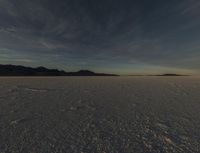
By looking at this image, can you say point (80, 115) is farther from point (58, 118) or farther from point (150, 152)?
point (150, 152)

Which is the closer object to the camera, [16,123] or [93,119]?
[16,123]

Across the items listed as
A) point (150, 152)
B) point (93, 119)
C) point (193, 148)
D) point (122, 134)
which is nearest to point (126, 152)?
point (150, 152)

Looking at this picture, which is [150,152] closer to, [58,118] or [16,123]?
[58,118]

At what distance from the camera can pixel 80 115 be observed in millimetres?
4500

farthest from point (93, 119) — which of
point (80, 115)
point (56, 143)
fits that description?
point (56, 143)

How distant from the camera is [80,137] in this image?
305cm

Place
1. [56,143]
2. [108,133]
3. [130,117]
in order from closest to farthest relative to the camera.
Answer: [56,143] → [108,133] → [130,117]

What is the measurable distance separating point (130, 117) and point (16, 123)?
324cm

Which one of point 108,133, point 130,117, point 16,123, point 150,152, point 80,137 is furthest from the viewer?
point 130,117

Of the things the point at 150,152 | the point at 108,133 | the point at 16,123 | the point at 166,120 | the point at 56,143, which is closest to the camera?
the point at 150,152

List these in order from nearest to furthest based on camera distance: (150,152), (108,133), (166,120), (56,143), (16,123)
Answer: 1. (150,152)
2. (56,143)
3. (108,133)
4. (16,123)
5. (166,120)

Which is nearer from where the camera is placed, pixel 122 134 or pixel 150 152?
pixel 150 152

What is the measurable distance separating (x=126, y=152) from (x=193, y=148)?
1.29m

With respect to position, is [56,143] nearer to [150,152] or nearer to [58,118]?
[58,118]
